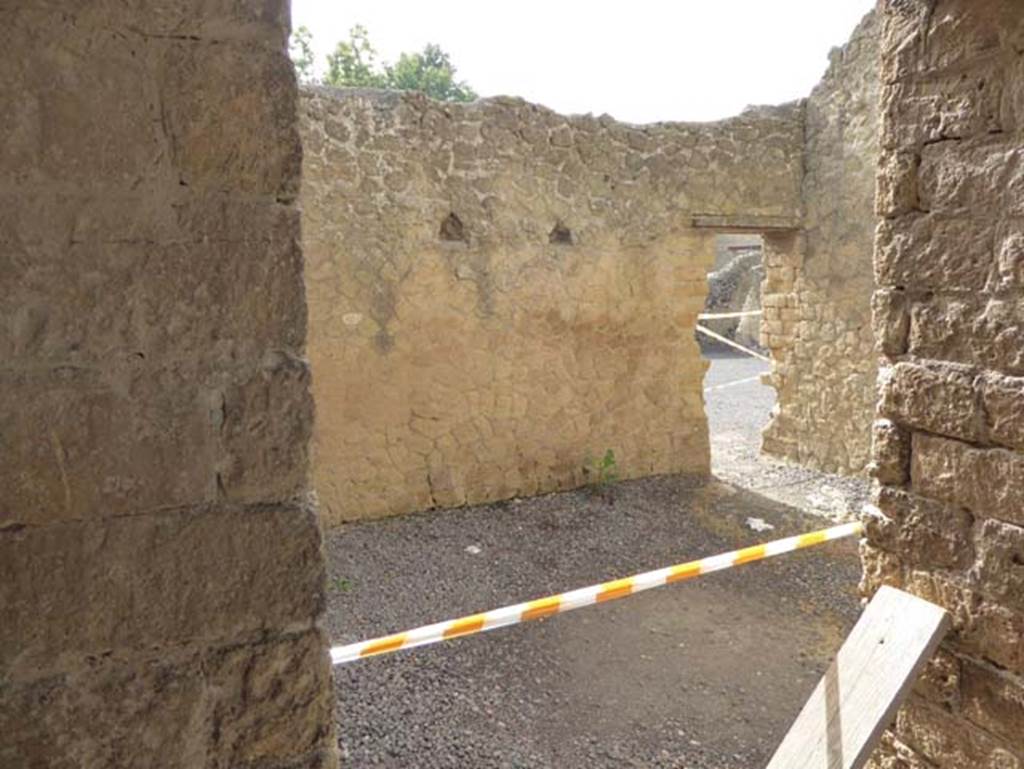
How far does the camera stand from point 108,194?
1.01 meters

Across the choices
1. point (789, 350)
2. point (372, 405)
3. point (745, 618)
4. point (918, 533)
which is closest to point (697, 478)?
point (789, 350)

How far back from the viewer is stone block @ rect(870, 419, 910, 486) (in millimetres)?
2064

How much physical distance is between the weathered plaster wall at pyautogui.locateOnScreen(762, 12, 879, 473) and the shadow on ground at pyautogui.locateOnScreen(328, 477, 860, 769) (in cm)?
133

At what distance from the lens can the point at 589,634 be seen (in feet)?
13.5

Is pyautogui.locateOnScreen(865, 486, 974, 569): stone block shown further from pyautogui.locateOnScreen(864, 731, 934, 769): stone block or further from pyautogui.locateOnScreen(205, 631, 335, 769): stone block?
pyautogui.locateOnScreen(205, 631, 335, 769): stone block

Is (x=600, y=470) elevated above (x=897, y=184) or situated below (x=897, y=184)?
below

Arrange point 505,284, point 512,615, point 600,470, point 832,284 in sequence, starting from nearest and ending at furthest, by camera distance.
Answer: point 512,615
point 505,284
point 600,470
point 832,284

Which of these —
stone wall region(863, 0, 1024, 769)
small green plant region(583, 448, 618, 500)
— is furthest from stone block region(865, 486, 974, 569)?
small green plant region(583, 448, 618, 500)

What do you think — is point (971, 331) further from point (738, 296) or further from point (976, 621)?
point (738, 296)

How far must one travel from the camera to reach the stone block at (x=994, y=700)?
69.5 inches

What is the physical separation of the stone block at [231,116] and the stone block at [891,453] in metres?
1.68

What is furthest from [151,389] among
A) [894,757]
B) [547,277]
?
[547,277]

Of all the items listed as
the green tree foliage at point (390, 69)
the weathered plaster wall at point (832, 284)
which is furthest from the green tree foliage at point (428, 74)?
the weathered plaster wall at point (832, 284)

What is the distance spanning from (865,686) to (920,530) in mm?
440
